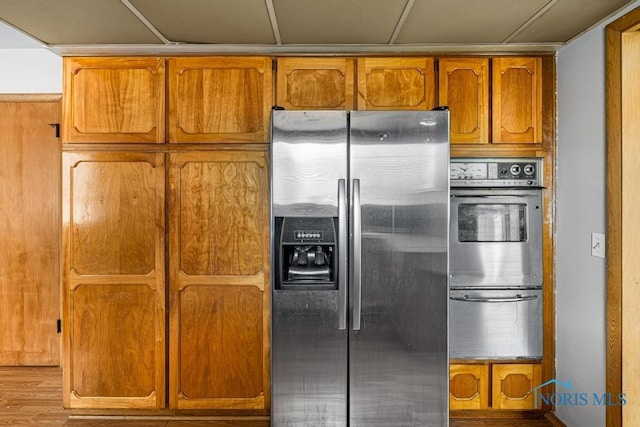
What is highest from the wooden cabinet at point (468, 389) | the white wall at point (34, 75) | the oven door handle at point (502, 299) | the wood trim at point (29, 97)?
the white wall at point (34, 75)

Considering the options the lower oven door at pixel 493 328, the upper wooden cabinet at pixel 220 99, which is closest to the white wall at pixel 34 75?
the upper wooden cabinet at pixel 220 99

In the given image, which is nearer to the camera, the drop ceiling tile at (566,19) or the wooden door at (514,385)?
the drop ceiling tile at (566,19)

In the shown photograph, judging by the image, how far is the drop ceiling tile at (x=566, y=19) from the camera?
2033mm

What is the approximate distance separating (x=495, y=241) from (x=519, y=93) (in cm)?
88

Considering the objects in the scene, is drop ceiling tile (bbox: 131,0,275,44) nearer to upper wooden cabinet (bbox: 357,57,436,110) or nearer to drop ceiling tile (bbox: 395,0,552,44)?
upper wooden cabinet (bbox: 357,57,436,110)

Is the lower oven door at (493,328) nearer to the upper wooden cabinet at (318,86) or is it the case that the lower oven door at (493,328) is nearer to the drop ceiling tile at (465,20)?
the upper wooden cabinet at (318,86)

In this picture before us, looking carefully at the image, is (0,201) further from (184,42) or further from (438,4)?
(438,4)

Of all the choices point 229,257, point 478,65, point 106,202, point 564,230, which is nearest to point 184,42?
point 106,202

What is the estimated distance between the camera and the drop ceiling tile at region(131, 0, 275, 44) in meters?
2.06

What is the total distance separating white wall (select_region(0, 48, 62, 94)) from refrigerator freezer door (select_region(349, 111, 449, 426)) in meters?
2.45

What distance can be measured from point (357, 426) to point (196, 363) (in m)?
0.99

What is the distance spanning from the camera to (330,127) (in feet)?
7.41

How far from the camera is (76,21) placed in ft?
7.36

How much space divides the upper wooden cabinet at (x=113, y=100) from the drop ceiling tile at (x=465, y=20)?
4.71 feet
